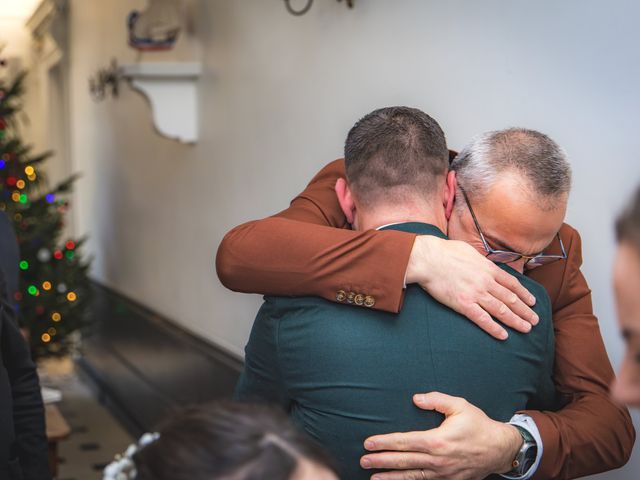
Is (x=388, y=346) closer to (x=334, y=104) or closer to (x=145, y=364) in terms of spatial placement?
(x=334, y=104)

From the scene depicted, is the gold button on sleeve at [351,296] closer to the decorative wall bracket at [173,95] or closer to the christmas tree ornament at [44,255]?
the decorative wall bracket at [173,95]

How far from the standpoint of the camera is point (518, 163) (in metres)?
1.64

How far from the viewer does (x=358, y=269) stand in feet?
5.22

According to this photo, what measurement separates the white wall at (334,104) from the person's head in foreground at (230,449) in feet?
3.88

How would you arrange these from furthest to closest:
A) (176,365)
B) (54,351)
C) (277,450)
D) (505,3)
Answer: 1. (54,351)
2. (176,365)
3. (505,3)
4. (277,450)

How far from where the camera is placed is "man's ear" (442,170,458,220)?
1.69 m

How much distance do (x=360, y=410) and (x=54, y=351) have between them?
5.39 meters

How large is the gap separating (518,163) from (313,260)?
40 cm

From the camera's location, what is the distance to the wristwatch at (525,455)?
1612 mm

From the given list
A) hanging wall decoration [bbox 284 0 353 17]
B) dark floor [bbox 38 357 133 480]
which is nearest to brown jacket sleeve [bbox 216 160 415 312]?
hanging wall decoration [bbox 284 0 353 17]

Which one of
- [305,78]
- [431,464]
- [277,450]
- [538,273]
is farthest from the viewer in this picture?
[305,78]

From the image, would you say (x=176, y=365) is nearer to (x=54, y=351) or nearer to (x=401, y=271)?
(x=54, y=351)

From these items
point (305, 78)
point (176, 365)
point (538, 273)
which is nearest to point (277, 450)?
point (538, 273)

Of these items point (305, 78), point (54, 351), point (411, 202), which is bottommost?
point (54, 351)
